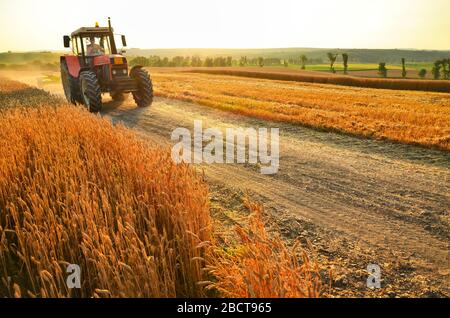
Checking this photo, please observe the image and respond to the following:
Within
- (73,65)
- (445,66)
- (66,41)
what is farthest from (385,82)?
(445,66)

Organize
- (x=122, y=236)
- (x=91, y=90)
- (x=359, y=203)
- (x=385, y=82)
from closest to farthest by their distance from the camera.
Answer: (x=122, y=236) < (x=359, y=203) < (x=91, y=90) < (x=385, y=82)

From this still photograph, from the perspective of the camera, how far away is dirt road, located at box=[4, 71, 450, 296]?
3.78 metres

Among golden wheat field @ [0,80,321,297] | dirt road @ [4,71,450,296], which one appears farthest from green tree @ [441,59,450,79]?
golden wheat field @ [0,80,321,297]

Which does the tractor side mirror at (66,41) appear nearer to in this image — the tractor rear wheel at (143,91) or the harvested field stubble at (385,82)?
the tractor rear wheel at (143,91)

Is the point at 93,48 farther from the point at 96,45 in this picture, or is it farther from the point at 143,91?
the point at 143,91

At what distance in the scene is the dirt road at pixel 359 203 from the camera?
3.78 metres

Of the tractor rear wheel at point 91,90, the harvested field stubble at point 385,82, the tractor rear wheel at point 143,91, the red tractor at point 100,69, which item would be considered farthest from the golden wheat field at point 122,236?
the harvested field stubble at point 385,82

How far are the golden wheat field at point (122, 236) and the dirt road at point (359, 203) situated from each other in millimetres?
693

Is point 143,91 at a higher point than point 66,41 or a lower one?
lower

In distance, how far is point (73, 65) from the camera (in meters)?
15.0

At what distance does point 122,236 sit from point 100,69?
42.1 feet

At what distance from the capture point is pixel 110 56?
565 inches
